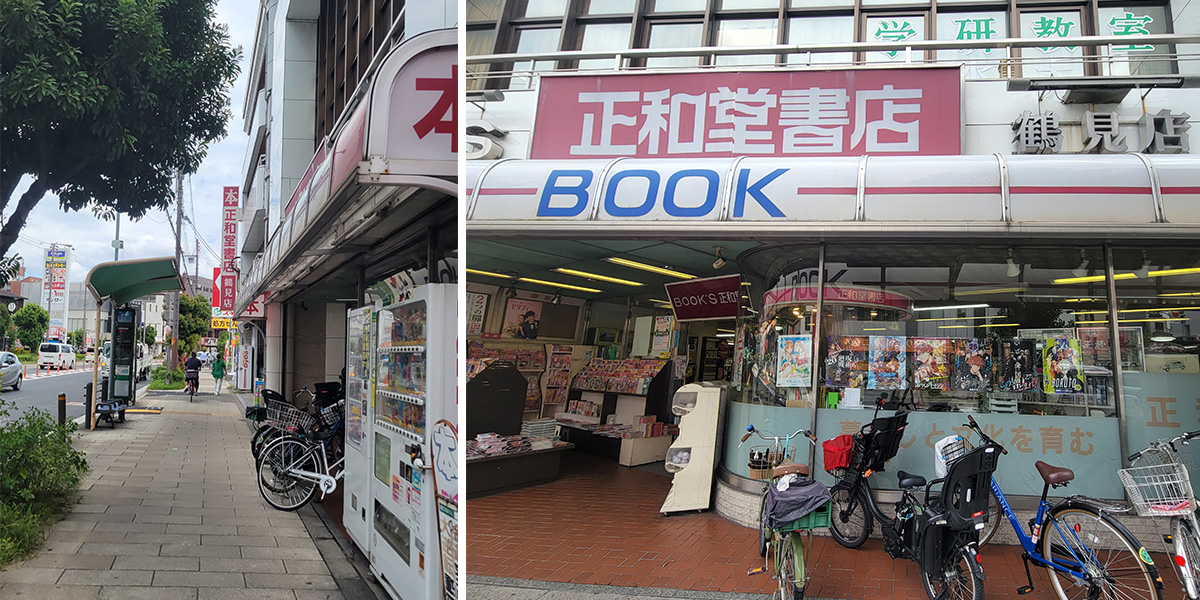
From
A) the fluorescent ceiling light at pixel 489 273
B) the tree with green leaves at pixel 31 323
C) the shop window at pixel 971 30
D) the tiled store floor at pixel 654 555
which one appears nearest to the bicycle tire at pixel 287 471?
the tiled store floor at pixel 654 555

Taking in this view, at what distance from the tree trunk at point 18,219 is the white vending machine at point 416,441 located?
298 centimetres

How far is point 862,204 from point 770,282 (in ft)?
4.09

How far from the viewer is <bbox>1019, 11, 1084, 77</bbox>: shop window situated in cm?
724

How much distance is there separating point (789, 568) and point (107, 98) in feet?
20.0

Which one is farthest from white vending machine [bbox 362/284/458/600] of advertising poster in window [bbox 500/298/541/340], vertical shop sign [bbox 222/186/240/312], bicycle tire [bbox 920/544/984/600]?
vertical shop sign [bbox 222/186/240/312]

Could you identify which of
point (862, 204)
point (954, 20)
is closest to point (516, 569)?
point (862, 204)

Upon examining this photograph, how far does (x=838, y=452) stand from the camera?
18.5 ft

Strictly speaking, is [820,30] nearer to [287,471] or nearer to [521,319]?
[521,319]

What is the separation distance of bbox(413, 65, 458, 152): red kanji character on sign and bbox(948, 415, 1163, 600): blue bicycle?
12.0ft

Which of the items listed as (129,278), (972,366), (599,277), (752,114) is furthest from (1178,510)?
(129,278)

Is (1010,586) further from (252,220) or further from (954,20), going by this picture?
(252,220)

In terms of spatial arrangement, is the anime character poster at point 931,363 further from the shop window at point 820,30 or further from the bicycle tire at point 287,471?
the bicycle tire at point 287,471

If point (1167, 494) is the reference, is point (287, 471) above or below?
below

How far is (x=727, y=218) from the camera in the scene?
18.7 feet
